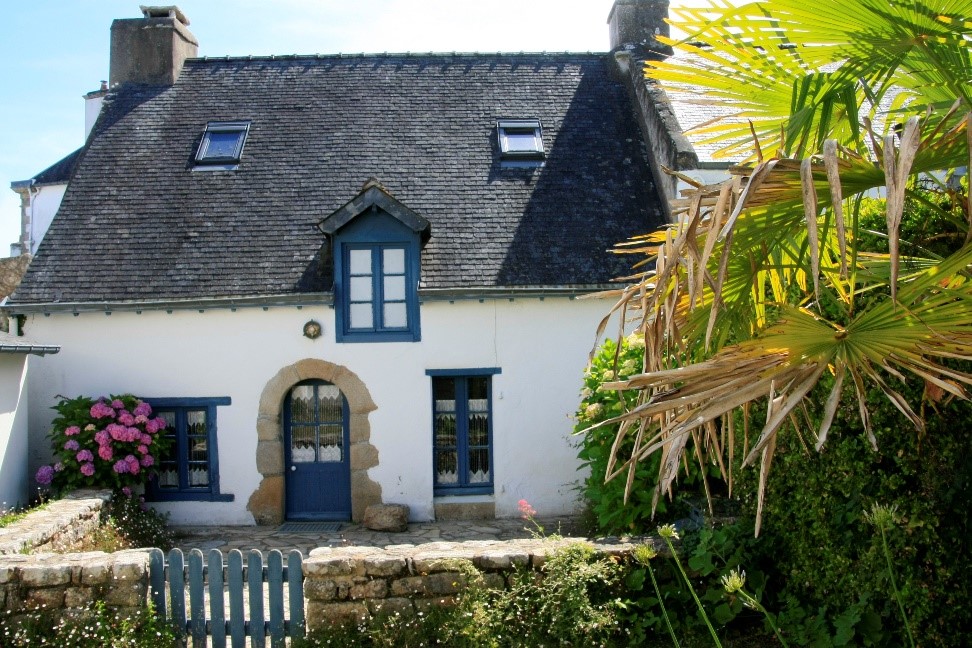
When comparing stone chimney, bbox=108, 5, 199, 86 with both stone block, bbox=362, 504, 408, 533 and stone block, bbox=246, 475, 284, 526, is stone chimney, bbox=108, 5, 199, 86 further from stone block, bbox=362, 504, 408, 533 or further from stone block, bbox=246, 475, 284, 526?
stone block, bbox=362, 504, 408, 533

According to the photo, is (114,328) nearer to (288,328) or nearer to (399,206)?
(288,328)

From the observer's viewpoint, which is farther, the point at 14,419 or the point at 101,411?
the point at 101,411

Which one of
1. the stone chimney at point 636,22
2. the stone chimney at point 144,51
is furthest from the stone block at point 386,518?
the stone chimney at point 636,22

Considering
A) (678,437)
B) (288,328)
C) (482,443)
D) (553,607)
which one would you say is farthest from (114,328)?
(678,437)

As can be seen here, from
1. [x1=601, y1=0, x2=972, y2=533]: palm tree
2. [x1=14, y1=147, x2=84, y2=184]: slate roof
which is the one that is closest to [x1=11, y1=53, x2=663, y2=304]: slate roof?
[x1=601, y1=0, x2=972, y2=533]: palm tree

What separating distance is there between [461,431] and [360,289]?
7.60 ft

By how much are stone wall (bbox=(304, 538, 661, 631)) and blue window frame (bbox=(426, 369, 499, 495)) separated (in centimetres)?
529

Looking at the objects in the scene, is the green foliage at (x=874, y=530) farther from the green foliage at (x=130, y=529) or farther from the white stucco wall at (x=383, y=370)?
the green foliage at (x=130, y=529)

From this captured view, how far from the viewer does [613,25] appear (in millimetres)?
15711

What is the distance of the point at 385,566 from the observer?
6.32 meters

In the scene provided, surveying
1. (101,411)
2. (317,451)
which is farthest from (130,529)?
(317,451)

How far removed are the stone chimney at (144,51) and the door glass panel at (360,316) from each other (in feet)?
20.6

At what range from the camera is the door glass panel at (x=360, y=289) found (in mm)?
11516

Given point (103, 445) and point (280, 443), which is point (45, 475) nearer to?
point (103, 445)
